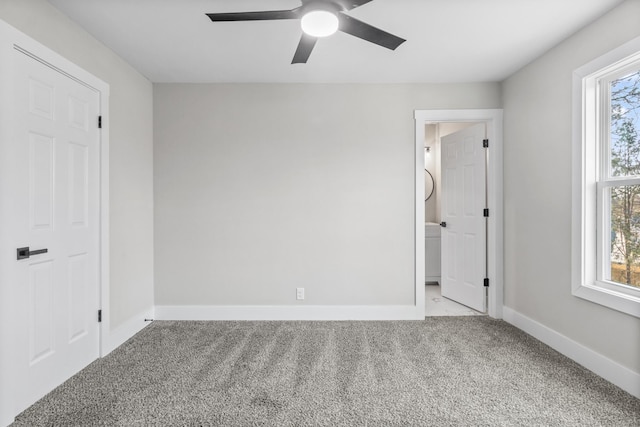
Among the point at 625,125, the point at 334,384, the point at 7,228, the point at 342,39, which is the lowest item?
the point at 334,384

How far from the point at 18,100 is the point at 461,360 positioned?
133 inches

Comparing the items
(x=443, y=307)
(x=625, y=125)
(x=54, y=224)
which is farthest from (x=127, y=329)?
(x=625, y=125)

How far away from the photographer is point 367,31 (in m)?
1.74

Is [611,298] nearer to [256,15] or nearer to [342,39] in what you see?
[342,39]

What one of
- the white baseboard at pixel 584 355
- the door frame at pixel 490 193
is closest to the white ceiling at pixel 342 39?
the door frame at pixel 490 193

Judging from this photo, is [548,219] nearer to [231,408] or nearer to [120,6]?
[231,408]

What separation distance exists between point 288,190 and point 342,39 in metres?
1.50

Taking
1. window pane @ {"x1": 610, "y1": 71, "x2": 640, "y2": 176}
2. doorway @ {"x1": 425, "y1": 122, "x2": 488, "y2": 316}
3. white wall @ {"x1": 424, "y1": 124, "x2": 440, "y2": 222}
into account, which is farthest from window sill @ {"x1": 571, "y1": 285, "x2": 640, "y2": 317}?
white wall @ {"x1": 424, "y1": 124, "x2": 440, "y2": 222}

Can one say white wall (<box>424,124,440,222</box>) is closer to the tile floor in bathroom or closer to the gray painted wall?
the tile floor in bathroom

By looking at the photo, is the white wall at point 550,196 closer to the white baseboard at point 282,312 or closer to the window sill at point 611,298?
the window sill at point 611,298

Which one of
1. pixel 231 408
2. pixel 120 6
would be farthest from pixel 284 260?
pixel 120 6

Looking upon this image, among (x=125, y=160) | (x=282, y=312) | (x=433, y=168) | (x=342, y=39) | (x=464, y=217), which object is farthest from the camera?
(x=433, y=168)

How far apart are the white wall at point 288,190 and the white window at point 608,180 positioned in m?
1.12

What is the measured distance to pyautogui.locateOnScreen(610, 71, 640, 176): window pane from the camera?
6.76 ft
